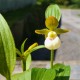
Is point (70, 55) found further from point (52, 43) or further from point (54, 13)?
point (52, 43)

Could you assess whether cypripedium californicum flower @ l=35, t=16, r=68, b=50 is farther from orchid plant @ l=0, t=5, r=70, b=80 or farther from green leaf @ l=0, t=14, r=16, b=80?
green leaf @ l=0, t=14, r=16, b=80

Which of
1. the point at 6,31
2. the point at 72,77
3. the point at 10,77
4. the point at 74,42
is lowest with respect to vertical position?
the point at 74,42

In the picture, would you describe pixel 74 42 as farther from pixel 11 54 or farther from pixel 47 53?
pixel 11 54

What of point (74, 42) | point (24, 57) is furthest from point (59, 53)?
point (24, 57)

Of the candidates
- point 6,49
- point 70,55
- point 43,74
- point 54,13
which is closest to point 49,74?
point 43,74

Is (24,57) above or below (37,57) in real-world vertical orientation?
above

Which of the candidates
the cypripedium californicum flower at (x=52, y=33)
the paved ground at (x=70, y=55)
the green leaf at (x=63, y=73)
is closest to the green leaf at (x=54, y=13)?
the cypripedium californicum flower at (x=52, y=33)
